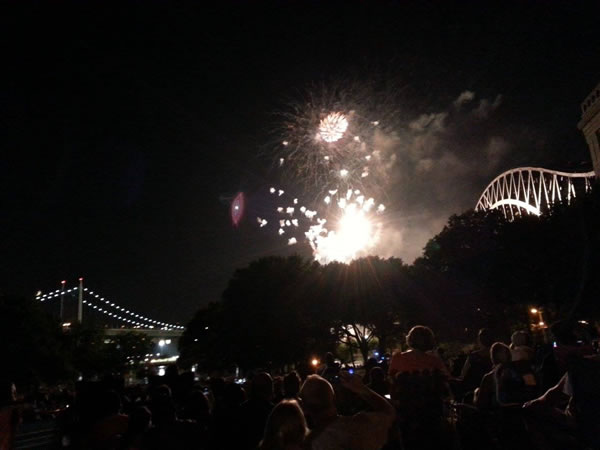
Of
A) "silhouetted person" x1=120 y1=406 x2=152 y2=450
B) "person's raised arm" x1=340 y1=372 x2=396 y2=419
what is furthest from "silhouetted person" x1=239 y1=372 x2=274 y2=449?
"person's raised arm" x1=340 y1=372 x2=396 y2=419

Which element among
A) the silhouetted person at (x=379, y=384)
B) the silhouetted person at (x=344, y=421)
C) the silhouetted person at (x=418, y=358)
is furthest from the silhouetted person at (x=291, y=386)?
the silhouetted person at (x=344, y=421)

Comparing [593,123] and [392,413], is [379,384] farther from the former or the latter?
[593,123]

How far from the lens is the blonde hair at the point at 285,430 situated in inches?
144

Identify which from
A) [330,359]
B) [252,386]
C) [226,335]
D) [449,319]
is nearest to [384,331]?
[449,319]

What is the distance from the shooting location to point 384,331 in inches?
1763

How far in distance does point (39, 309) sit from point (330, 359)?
169 feet

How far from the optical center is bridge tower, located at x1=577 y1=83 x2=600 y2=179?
3881cm

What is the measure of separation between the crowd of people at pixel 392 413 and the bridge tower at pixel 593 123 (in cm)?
3818

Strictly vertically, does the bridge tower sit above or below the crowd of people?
above

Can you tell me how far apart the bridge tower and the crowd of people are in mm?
38176

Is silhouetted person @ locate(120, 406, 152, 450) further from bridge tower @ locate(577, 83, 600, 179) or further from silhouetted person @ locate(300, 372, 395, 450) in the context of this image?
bridge tower @ locate(577, 83, 600, 179)

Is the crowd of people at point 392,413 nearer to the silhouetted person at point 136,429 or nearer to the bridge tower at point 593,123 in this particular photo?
the silhouetted person at point 136,429

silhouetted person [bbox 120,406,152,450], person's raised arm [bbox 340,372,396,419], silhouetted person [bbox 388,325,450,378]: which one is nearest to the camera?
person's raised arm [bbox 340,372,396,419]

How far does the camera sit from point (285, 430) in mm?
3666
